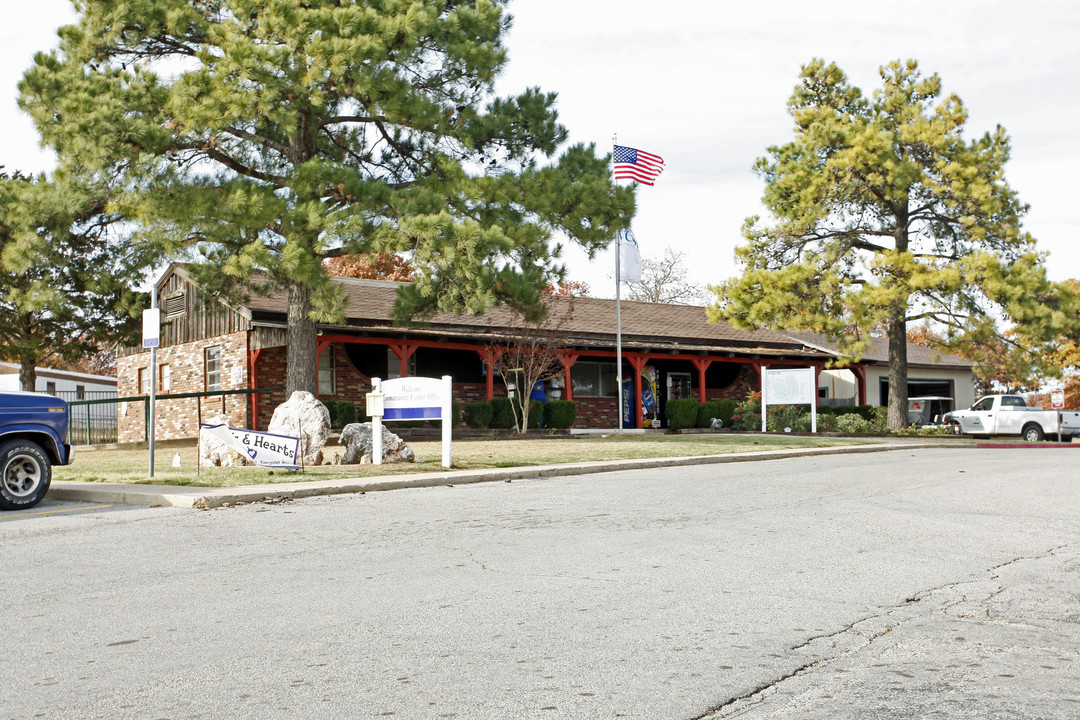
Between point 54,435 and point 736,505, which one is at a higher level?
point 54,435

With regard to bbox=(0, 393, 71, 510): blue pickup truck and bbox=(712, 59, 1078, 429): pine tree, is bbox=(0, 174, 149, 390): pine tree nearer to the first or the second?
bbox=(0, 393, 71, 510): blue pickup truck

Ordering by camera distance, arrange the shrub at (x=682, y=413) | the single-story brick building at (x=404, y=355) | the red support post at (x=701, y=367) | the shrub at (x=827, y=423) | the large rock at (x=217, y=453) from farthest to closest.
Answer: the red support post at (x=701, y=367)
the shrub at (x=682, y=413)
the shrub at (x=827, y=423)
the single-story brick building at (x=404, y=355)
the large rock at (x=217, y=453)

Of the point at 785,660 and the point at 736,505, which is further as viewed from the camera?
the point at 736,505

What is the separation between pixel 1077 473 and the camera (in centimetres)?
1608

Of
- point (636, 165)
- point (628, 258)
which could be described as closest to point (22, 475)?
point (636, 165)

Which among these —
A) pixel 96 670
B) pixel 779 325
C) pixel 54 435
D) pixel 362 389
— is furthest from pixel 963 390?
pixel 96 670

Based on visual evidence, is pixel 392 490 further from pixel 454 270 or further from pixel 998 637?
pixel 998 637

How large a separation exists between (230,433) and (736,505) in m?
8.43

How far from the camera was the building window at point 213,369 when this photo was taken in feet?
98.2

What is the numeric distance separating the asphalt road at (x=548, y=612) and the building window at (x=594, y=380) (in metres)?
23.6

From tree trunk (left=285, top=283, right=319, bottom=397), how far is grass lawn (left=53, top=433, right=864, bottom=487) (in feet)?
6.21

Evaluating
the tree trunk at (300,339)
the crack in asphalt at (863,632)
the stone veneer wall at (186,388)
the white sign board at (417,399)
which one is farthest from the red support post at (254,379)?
the crack in asphalt at (863,632)

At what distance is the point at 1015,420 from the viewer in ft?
106

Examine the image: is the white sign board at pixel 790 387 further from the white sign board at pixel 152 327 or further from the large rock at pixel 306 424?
the white sign board at pixel 152 327
